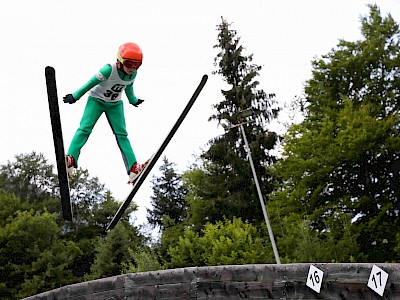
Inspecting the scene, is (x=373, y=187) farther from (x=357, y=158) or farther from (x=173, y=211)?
(x=173, y=211)

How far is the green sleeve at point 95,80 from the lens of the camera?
531cm

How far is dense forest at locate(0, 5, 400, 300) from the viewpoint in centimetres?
1872

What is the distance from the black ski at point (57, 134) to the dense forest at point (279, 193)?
1221cm

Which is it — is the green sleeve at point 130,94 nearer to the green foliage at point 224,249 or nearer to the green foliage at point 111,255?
the green foliage at point 224,249

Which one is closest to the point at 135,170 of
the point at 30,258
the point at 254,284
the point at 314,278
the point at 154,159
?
the point at 154,159

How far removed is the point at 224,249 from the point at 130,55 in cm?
1323

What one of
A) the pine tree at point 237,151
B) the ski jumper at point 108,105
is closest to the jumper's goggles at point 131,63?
the ski jumper at point 108,105

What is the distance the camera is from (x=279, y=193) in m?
20.3

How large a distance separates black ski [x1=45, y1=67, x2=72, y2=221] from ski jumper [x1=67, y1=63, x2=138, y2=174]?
25 cm

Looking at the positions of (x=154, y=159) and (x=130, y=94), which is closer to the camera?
(x=154, y=159)

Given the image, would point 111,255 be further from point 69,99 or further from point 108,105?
point 69,99

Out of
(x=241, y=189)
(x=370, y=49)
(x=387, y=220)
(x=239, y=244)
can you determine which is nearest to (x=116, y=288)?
(x=239, y=244)

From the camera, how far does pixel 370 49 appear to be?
2073cm

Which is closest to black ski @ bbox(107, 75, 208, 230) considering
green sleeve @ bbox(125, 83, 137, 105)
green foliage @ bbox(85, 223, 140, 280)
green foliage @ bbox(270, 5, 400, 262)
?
green sleeve @ bbox(125, 83, 137, 105)
